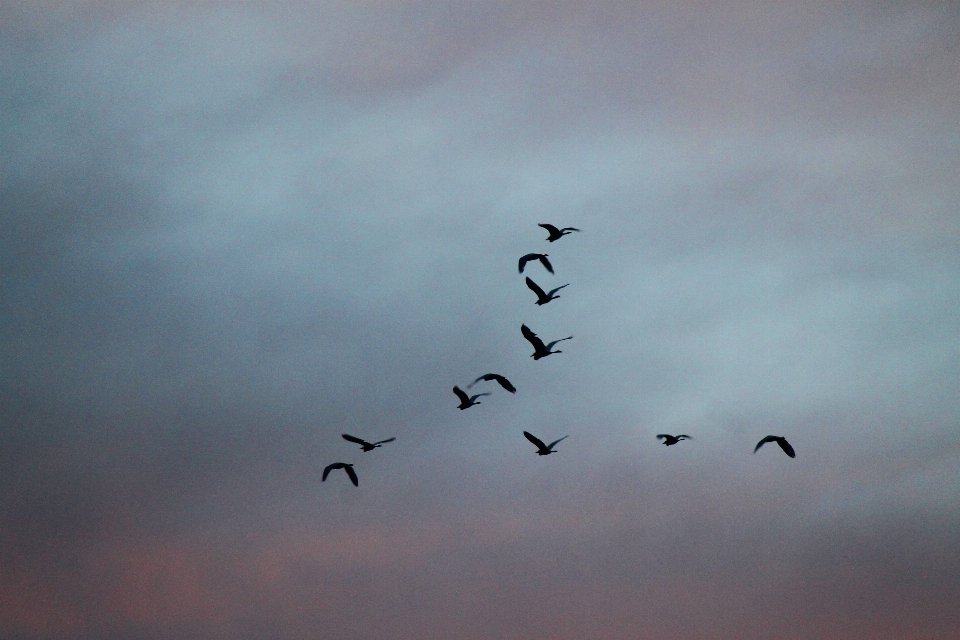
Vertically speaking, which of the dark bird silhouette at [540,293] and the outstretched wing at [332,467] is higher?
the dark bird silhouette at [540,293]

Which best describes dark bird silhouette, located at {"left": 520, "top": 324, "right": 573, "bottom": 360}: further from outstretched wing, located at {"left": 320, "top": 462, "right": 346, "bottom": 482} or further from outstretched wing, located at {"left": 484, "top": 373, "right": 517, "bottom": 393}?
outstretched wing, located at {"left": 320, "top": 462, "right": 346, "bottom": 482}

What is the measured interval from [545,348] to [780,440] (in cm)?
1572

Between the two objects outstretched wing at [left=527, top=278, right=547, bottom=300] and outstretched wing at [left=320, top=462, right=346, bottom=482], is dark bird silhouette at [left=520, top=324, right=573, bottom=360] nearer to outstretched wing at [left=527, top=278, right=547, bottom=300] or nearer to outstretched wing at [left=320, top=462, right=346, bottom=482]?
outstretched wing at [left=527, top=278, right=547, bottom=300]

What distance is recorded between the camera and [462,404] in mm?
70062

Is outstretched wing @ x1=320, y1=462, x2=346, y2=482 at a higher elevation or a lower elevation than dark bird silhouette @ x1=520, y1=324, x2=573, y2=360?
lower

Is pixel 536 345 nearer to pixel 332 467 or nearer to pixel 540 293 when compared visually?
pixel 540 293

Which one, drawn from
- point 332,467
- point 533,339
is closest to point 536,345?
point 533,339

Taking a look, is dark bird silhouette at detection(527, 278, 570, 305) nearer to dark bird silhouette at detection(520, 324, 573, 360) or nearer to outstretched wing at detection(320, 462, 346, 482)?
dark bird silhouette at detection(520, 324, 573, 360)

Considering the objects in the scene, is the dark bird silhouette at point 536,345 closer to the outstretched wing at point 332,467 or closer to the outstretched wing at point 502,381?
the outstretched wing at point 502,381

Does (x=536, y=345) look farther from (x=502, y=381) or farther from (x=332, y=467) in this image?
(x=332, y=467)

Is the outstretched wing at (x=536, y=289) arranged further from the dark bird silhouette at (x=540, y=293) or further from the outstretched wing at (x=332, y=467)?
the outstretched wing at (x=332, y=467)

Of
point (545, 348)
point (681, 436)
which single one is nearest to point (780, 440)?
point (681, 436)

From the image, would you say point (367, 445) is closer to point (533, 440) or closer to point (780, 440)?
point (533, 440)

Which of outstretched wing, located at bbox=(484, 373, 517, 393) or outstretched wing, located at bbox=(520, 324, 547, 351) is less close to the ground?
Result: outstretched wing, located at bbox=(520, 324, 547, 351)
